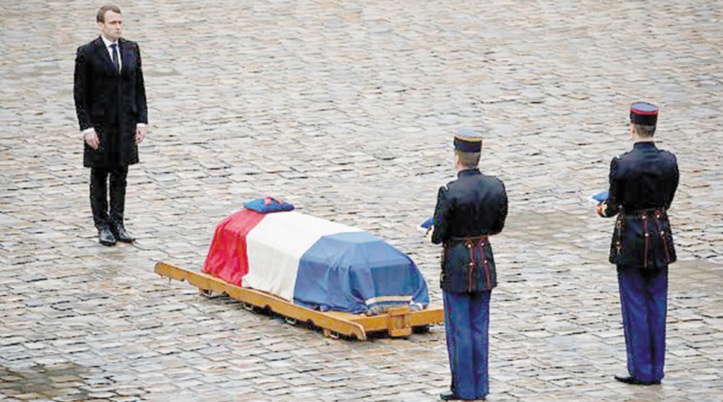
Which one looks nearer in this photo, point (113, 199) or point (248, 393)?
point (248, 393)

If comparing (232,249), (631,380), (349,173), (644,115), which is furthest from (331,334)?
(349,173)

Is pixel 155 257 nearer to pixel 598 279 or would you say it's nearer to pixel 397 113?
pixel 598 279

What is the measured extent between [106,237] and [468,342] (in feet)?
16.6

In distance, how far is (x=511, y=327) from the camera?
12.4 m

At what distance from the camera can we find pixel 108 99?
14.7 m

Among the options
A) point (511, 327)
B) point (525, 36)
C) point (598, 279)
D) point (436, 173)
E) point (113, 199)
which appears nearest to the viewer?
point (511, 327)

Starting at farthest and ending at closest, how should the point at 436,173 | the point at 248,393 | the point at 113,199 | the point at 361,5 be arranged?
the point at 361,5, the point at 436,173, the point at 113,199, the point at 248,393

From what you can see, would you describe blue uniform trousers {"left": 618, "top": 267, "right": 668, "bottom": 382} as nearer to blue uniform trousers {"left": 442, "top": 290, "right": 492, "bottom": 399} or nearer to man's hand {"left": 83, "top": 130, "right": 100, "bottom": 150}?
blue uniform trousers {"left": 442, "top": 290, "right": 492, "bottom": 399}

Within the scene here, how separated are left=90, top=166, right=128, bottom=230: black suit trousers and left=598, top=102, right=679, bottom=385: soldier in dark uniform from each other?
5.23 m

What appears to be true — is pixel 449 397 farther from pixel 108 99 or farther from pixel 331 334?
pixel 108 99

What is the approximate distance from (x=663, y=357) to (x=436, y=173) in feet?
20.7

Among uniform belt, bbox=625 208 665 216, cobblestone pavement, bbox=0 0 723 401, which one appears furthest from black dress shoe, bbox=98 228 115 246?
uniform belt, bbox=625 208 665 216

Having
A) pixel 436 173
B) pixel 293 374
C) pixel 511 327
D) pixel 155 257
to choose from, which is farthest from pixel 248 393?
pixel 436 173

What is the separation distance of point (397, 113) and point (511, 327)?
7421mm
